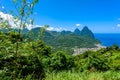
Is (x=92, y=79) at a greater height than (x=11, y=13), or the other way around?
(x=11, y=13)

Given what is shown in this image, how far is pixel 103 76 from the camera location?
33.8 feet

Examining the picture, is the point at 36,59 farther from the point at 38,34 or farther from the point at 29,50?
the point at 38,34

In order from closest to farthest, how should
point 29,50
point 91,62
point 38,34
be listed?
point 38,34
point 29,50
point 91,62

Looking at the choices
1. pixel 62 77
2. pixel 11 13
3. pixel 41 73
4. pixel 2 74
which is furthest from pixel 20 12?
pixel 41 73

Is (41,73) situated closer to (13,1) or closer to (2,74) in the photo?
(2,74)

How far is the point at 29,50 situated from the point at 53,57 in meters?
16.6

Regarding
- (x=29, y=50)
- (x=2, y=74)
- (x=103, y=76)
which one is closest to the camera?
A: (x=2, y=74)

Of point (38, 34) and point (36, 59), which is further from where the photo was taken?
point (36, 59)

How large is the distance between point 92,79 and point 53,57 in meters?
16.3

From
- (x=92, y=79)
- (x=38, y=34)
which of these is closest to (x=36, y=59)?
(x=92, y=79)

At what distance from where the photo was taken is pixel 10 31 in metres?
6.54

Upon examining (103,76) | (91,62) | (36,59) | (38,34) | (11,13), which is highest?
(11,13)

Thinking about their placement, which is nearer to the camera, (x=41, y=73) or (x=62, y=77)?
(x=62, y=77)

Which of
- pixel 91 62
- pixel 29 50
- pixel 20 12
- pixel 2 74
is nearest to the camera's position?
pixel 20 12
